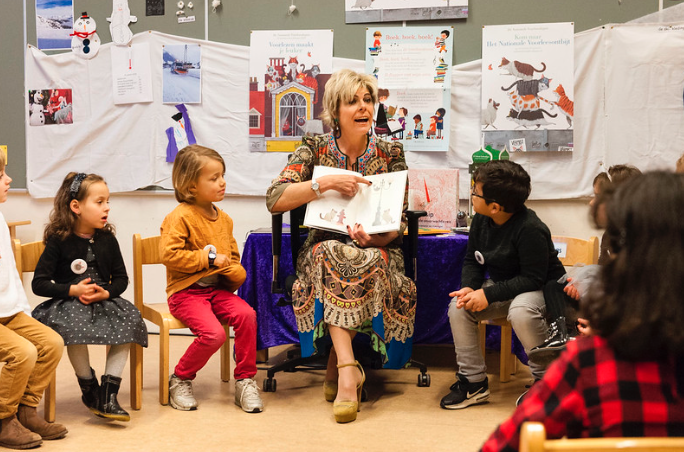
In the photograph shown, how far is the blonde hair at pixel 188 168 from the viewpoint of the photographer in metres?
2.77

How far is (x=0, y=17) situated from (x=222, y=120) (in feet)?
5.02

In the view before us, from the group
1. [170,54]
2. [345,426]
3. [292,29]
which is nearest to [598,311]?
[345,426]

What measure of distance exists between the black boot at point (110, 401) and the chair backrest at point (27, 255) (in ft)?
1.72

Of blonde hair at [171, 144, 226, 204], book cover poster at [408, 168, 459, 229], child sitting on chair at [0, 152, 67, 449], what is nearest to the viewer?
child sitting on chair at [0, 152, 67, 449]

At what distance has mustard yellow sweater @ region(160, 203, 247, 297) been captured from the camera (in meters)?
2.68

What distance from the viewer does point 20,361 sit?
7.22 feet

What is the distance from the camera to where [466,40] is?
12.1ft

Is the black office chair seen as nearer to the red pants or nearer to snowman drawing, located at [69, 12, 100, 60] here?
the red pants

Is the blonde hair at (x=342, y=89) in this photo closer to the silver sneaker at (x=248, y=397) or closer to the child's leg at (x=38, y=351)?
the silver sneaker at (x=248, y=397)

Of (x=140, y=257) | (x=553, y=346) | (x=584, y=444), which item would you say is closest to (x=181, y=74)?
(x=140, y=257)

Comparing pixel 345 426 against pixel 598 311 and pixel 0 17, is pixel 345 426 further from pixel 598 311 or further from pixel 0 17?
pixel 0 17

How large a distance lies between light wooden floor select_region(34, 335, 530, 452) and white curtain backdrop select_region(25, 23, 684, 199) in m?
1.19

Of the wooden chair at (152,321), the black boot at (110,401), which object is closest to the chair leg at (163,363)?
the wooden chair at (152,321)

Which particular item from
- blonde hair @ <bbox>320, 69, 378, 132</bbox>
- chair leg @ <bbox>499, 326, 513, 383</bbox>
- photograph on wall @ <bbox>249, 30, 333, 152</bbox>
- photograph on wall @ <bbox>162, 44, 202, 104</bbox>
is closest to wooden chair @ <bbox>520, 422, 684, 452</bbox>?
blonde hair @ <bbox>320, 69, 378, 132</bbox>
